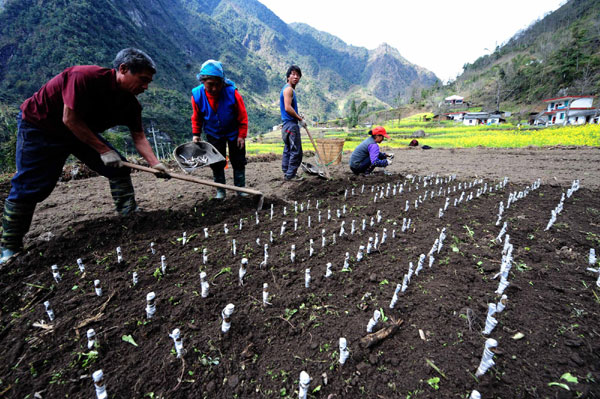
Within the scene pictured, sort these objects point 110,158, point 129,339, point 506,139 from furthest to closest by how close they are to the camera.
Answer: point 506,139 → point 110,158 → point 129,339

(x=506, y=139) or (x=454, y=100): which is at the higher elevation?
(x=454, y=100)

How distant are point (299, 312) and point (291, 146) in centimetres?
434

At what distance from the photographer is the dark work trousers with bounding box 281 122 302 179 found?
5597mm

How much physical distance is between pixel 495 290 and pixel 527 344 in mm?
530

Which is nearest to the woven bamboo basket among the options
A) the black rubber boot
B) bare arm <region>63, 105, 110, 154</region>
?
bare arm <region>63, 105, 110, 154</region>

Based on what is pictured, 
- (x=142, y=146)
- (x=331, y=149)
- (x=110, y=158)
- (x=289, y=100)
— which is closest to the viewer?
(x=110, y=158)

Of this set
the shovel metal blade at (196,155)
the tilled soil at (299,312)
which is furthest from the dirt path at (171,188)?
the tilled soil at (299,312)

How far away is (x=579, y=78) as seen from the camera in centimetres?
4550

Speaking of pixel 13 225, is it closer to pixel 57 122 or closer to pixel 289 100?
pixel 57 122

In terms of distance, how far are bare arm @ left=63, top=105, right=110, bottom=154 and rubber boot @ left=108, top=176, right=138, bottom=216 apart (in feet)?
2.46

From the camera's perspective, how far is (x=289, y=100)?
5.32 metres

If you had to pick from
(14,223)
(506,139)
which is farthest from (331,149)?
(506,139)

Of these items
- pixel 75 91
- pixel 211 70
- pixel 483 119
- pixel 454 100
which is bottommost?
pixel 75 91

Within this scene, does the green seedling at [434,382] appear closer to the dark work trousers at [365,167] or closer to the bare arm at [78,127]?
the bare arm at [78,127]
